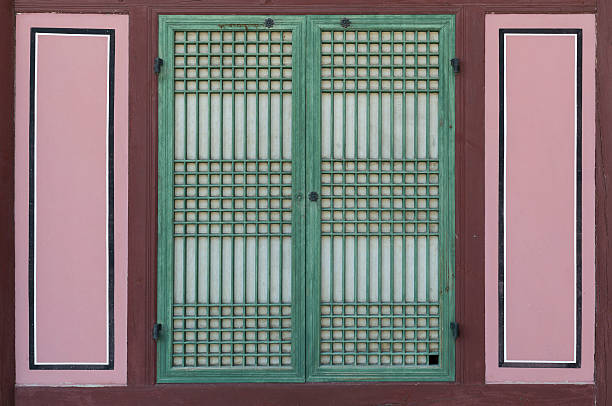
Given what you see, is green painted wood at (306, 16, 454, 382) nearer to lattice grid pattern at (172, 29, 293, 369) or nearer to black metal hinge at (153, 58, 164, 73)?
lattice grid pattern at (172, 29, 293, 369)

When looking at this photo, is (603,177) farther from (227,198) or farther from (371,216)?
(227,198)

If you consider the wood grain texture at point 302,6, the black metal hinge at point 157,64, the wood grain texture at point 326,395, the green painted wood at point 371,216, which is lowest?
the wood grain texture at point 326,395

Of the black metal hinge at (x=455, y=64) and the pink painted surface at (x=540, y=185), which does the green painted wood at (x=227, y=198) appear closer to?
the black metal hinge at (x=455, y=64)

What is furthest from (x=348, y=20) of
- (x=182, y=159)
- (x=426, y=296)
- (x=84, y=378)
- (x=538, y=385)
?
(x=84, y=378)

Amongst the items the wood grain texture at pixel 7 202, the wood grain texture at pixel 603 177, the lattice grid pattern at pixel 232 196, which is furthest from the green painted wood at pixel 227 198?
the wood grain texture at pixel 603 177

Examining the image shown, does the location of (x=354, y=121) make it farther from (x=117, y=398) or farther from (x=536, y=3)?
(x=117, y=398)

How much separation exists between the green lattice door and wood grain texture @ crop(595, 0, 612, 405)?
2.54 ft

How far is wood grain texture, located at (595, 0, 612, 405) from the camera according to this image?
282 centimetres

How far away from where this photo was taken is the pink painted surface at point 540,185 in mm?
2828

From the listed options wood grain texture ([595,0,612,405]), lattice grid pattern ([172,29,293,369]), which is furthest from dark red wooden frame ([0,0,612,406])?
lattice grid pattern ([172,29,293,369])

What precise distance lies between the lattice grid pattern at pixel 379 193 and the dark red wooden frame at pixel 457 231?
15 cm

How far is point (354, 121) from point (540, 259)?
1235 millimetres

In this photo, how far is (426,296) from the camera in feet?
9.47

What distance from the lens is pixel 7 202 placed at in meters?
2.81
